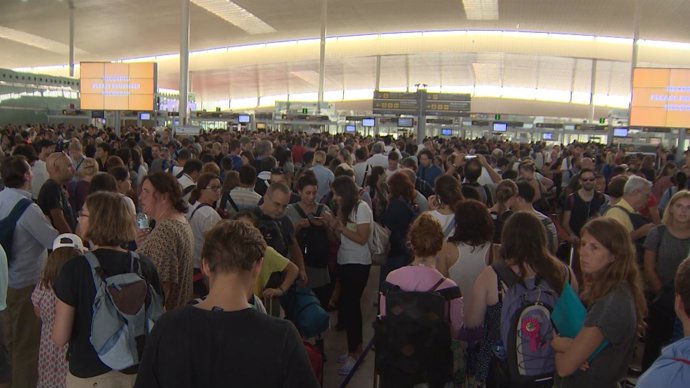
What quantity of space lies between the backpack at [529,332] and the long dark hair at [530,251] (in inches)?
2.0

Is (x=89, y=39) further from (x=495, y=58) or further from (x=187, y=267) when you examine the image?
(x=187, y=267)

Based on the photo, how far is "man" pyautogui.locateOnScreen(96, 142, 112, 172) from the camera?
345 inches

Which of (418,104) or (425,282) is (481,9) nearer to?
(418,104)

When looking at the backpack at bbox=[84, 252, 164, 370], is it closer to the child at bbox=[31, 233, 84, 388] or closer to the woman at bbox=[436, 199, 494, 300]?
the child at bbox=[31, 233, 84, 388]

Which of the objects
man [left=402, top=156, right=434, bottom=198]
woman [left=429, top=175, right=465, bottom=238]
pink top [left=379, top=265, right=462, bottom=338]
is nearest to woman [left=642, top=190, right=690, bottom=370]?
woman [left=429, top=175, right=465, bottom=238]

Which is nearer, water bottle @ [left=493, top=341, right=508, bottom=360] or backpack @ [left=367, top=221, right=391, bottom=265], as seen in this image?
water bottle @ [left=493, top=341, right=508, bottom=360]

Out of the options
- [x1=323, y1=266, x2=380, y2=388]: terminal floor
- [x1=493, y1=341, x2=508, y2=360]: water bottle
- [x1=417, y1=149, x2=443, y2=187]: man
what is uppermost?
[x1=417, y1=149, x2=443, y2=187]: man

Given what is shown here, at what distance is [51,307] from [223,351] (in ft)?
5.32

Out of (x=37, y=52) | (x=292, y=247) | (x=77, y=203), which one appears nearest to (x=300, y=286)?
(x=292, y=247)

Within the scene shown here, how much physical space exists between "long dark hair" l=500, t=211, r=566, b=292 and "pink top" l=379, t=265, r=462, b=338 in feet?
1.26

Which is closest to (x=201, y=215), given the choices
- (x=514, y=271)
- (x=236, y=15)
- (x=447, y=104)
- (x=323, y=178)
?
(x=514, y=271)

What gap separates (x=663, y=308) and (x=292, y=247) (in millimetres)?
2690

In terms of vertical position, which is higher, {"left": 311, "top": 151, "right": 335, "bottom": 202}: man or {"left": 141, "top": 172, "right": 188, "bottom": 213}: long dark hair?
{"left": 141, "top": 172, "right": 188, "bottom": 213}: long dark hair

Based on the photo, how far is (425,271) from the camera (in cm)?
346
